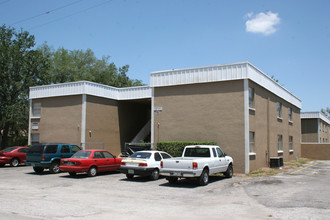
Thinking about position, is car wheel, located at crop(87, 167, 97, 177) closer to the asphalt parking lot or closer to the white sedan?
the asphalt parking lot

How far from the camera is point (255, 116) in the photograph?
19703 mm

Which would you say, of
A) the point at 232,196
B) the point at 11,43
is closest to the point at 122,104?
the point at 11,43

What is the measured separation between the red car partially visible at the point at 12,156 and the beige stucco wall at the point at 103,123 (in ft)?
15.5

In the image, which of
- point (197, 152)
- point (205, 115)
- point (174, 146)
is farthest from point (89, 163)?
point (205, 115)

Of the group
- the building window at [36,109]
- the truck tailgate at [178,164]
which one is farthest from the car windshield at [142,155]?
the building window at [36,109]

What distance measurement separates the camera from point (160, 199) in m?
10.6

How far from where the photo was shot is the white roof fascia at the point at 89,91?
81.6 ft

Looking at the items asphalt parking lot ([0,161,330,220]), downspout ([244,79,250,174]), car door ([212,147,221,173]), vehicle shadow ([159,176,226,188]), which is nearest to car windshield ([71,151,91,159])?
asphalt parking lot ([0,161,330,220])

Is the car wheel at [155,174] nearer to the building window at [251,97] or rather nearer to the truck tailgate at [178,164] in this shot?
the truck tailgate at [178,164]

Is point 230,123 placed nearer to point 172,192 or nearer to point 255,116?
point 255,116

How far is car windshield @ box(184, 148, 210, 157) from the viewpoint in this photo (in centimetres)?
1454

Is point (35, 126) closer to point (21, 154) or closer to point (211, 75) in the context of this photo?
point (21, 154)

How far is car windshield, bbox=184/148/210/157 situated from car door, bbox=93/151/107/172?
4.86 meters

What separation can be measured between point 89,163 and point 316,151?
89.4 ft
